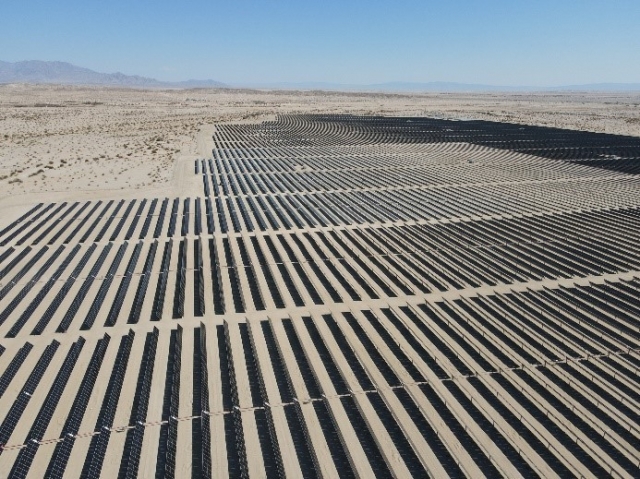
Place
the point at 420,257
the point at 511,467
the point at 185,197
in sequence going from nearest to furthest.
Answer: the point at 511,467 < the point at 420,257 < the point at 185,197

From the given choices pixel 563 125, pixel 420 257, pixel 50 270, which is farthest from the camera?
pixel 563 125

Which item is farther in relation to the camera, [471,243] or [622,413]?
[471,243]

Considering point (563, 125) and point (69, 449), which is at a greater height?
point (563, 125)

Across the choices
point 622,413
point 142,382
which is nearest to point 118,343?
point 142,382

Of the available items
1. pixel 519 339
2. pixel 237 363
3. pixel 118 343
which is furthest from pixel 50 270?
pixel 519 339

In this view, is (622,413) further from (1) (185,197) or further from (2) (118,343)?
(1) (185,197)

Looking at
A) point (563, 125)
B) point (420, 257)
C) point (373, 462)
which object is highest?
point (563, 125)
